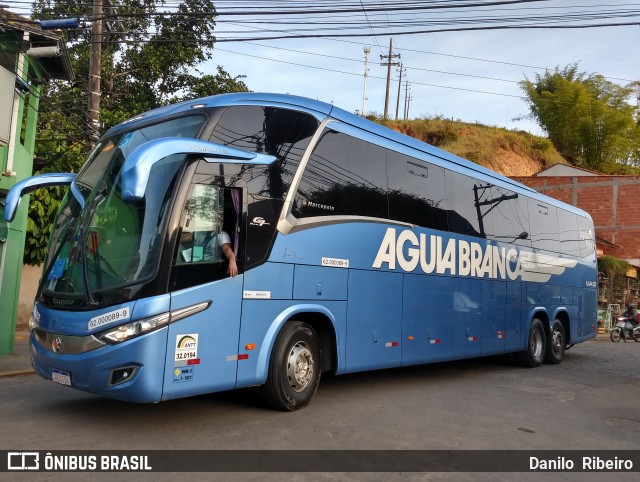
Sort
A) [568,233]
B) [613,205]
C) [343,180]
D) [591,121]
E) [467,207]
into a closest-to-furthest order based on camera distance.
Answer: [343,180]
[467,207]
[568,233]
[613,205]
[591,121]

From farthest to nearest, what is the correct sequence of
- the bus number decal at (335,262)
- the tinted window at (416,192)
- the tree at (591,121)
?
the tree at (591,121) → the tinted window at (416,192) → the bus number decal at (335,262)

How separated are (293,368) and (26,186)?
3796 millimetres

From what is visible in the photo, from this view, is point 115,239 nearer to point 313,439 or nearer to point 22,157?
point 313,439

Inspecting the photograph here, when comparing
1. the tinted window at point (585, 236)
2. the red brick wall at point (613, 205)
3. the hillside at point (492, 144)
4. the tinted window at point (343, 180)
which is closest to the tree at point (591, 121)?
the hillside at point (492, 144)

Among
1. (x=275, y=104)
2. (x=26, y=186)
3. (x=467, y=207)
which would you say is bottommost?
(x=26, y=186)

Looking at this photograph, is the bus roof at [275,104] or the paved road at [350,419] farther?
the bus roof at [275,104]

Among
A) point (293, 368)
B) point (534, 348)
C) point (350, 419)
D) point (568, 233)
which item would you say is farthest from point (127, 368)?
point (568, 233)

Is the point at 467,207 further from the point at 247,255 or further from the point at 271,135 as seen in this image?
the point at 247,255

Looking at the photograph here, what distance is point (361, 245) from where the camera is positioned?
25.4 feet

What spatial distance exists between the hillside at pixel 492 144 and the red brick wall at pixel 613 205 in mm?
19265

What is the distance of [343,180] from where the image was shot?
7555 millimetres

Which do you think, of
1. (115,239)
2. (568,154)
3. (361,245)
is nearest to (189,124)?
(115,239)

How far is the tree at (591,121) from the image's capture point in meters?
50.7

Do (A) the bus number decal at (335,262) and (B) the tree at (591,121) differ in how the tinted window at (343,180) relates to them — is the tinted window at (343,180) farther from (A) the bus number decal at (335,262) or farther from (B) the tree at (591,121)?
(B) the tree at (591,121)
